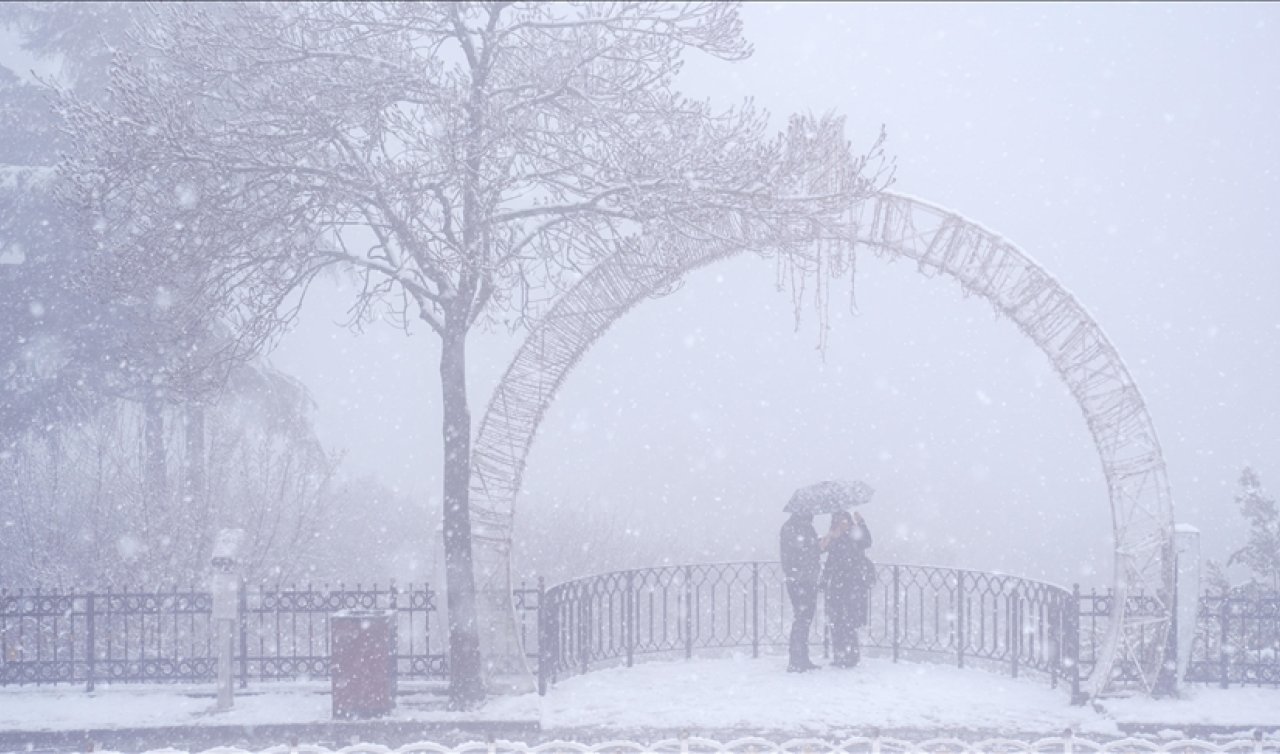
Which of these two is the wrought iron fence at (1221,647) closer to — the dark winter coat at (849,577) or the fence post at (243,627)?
the dark winter coat at (849,577)

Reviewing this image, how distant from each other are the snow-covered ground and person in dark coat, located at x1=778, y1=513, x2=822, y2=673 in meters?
0.35

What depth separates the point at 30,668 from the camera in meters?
12.2

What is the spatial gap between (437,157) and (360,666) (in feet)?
17.0

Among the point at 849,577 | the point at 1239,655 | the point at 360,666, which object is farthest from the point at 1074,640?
the point at 360,666

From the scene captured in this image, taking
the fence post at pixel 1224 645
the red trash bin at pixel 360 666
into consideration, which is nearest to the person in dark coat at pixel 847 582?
the fence post at pixel 1224 645

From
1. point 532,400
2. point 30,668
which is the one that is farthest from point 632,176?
point 30,668

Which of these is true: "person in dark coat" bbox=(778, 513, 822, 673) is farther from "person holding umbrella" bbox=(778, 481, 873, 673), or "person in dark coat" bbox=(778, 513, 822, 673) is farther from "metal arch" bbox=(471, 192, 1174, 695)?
"metal arch" bbox=(471, 192, 1174, 695)

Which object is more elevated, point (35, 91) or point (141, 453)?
point (35, 91)

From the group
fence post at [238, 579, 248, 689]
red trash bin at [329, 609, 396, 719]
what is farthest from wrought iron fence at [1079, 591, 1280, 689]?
fence post at [238, 579, 248, 689]

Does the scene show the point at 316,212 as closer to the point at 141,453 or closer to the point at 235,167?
the point at 235,167

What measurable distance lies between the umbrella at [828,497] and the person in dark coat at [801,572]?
138mm

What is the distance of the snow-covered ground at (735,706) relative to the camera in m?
10.2

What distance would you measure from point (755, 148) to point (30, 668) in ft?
34.9

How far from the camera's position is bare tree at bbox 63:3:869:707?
959cm
